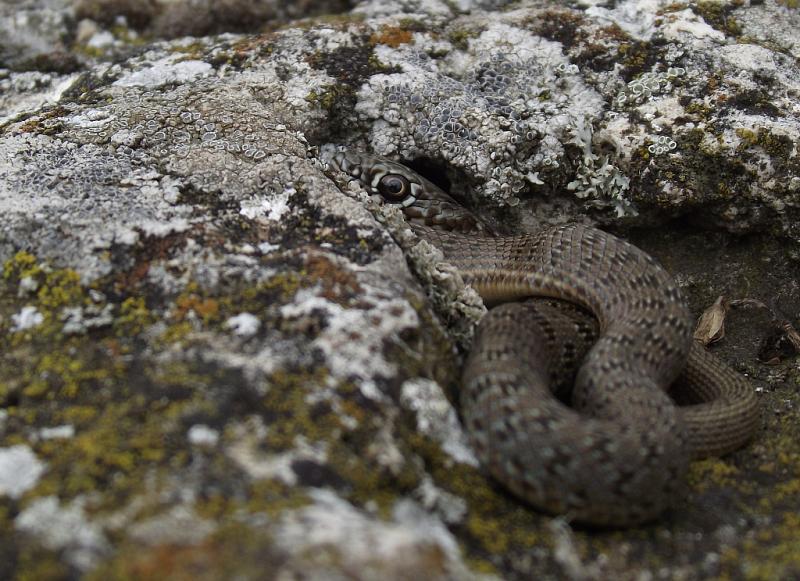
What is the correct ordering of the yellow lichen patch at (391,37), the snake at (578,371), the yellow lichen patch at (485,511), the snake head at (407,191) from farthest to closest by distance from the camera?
the yellow lichen patch at (391,37) → the snake head at (407,191) → the snake at (578,371) → the yellow lichen patch at (485,511)

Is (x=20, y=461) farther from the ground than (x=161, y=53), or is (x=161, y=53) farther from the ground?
(x=161, y=53)

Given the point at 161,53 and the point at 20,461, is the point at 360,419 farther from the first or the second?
the point at 161,53

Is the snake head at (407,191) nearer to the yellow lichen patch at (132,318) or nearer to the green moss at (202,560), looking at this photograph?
the yellow lichen patch at (132,318)

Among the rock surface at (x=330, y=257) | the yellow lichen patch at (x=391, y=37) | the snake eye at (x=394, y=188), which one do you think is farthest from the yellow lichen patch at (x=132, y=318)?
the yellow lichen patch at (x=391, y=37)

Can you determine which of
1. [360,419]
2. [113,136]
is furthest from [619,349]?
[113,136]

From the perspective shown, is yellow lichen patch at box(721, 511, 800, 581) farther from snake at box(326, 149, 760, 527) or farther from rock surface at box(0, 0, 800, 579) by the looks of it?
snake at box(326, 149, 760, 527)

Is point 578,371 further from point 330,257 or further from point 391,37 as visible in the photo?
point 391,37
